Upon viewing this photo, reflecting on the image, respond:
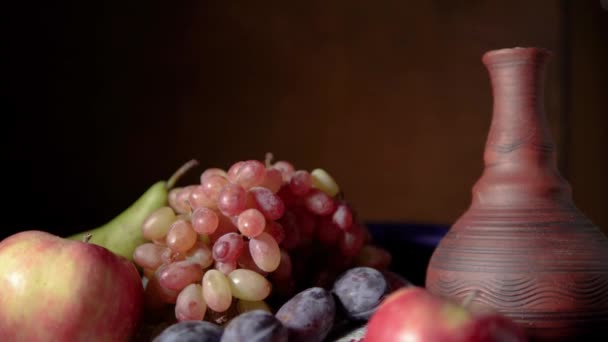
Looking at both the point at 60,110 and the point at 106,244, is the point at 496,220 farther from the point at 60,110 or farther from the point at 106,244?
the point at 60,110

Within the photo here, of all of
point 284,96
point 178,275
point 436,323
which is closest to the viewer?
point 436,323

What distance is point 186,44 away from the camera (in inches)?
54.5

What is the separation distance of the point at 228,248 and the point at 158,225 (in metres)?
0.12

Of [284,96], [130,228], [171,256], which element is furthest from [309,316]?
[284,96]

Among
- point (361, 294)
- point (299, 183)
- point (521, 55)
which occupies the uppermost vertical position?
point (521, 55)

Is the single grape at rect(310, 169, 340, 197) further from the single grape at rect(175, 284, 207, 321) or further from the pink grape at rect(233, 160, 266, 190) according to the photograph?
the single grape at rect(175, 284, 207, 321)

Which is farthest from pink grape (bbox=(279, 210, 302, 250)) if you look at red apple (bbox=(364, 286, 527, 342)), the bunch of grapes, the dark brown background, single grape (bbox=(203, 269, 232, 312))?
the dark brown background

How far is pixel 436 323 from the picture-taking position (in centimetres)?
49

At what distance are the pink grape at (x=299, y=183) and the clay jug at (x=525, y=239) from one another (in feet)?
0.68

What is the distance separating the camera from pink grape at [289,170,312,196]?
0.81 m

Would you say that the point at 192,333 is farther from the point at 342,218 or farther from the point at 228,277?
the point at 342,218

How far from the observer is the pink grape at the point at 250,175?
76cm

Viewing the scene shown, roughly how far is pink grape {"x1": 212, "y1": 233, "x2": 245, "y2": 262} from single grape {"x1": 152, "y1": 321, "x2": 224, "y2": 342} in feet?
0.32

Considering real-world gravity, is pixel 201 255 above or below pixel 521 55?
below
